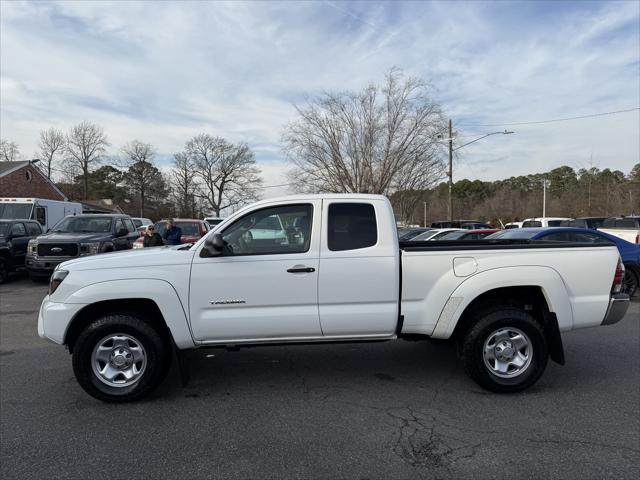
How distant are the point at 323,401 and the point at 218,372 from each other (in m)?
1.43

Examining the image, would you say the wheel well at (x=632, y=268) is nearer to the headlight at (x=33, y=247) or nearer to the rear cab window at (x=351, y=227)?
the rear cab window at (x=351, y=227)

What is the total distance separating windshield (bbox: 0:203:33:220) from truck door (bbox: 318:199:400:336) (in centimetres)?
1581

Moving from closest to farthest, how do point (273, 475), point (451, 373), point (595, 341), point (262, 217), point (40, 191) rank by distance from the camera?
point (273, 475) < point (262, 217) < point (451, 373) < point (595, 341) < point (40, 191)

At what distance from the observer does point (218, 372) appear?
16.9ft

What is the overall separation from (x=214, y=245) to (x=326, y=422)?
1.80m

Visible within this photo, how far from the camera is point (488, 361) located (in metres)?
4.50

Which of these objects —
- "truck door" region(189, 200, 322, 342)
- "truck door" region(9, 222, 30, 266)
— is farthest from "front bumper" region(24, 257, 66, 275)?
"truck door" region(189, 200, 322, 342)

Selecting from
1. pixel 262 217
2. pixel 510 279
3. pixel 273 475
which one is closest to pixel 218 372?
pixel 262 217

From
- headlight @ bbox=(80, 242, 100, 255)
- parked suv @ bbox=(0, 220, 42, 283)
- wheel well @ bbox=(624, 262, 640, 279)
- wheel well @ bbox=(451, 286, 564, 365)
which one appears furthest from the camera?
parked suv @ bbox=(0, 220, 42, 283)

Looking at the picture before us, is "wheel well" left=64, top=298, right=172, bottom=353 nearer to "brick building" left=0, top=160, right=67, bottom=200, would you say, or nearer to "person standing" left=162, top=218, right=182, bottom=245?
"person standing" left=162, top=218, right=182, bottom=245

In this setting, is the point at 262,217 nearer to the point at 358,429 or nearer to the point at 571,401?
the point at 358,429

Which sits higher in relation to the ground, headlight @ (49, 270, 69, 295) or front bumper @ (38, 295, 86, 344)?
headlight @ (49, 270, 69, 295)

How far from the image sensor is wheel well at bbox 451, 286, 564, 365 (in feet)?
14.8

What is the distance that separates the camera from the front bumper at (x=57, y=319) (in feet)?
13.7
